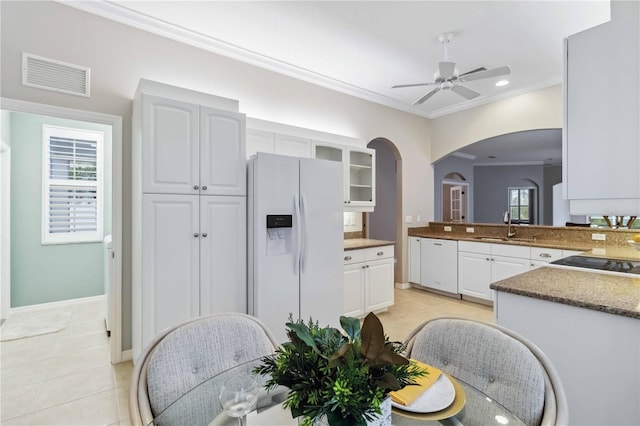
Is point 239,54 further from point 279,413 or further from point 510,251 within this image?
point 510,251

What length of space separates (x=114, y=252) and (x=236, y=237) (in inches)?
42.8

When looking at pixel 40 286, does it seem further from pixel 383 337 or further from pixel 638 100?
pixel 638 100

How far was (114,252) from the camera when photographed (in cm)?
270

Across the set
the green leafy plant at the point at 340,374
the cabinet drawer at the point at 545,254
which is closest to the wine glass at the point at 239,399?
the green leafy plant at the point at 340,374

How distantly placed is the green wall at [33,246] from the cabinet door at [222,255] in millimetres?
3011

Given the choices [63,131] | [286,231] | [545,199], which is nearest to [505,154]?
Answer: [545,199]

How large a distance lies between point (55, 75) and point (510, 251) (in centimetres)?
504

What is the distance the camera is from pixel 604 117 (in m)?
1.44

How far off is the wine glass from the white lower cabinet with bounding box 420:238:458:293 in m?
4.15

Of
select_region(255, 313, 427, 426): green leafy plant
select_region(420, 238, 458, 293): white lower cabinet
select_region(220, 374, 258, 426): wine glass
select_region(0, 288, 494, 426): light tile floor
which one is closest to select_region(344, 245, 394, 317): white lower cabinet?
select_region(0, 288, 494, 426): light tile floor

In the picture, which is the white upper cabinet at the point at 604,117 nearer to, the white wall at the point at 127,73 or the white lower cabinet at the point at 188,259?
the white lower cabinet at the point at 188,259

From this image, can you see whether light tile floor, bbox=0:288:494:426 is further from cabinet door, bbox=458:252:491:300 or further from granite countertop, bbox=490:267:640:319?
granite countertop, bbox=490:267:640:319

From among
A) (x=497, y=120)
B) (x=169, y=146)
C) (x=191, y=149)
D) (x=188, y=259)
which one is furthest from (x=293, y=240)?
(x=497, y=120)

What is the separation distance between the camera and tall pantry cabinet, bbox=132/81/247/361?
231 centimetres
